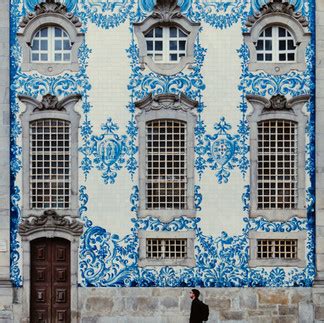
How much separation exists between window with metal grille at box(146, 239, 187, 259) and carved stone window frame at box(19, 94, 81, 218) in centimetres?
199

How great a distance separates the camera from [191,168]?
57.4 feet

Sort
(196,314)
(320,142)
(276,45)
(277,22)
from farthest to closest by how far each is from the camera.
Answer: (276,45)
(277,22)
(320,142)
(196,314)

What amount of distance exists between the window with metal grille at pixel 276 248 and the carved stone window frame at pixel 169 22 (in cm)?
465

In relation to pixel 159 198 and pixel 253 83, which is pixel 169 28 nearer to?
pixel 253 83

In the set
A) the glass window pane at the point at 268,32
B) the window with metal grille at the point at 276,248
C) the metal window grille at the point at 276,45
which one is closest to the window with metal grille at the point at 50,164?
the window with metal grille at the point at 276,248

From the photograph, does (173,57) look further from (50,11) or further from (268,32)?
(50,11)

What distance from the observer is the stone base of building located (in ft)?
56.5

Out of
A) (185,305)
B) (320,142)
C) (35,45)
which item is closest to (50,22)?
(35,45)

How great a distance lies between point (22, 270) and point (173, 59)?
626cm

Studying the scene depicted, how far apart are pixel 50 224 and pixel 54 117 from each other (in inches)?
101

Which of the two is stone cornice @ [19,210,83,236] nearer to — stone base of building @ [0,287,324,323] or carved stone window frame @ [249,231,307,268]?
stone base of building @ [0,287,324,323]

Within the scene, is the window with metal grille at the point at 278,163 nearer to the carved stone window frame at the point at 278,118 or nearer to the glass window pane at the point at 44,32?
the carved stone window frame at the point at 278,118

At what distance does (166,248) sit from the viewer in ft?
57.6

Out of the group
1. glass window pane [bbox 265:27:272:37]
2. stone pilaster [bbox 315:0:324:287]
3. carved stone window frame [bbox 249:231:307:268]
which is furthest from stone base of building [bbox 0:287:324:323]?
glass window pane [bbox 265:27:272:37]
